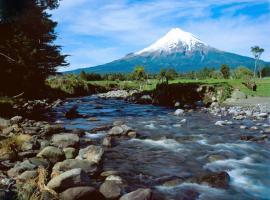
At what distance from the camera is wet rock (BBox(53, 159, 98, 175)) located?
12.2 meters

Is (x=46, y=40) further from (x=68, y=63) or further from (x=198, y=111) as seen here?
(x=198, y=111)

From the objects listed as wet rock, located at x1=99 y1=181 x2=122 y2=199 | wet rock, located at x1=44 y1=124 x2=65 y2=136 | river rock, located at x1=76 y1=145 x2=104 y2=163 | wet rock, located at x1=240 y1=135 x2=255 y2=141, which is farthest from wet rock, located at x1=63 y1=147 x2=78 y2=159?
wet rock, located at x1=240 y1=135 x2=255 y2=141

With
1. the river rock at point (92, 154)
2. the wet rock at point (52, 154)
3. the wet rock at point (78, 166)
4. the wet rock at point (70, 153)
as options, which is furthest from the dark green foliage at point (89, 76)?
the wet rock at point (78, 166)

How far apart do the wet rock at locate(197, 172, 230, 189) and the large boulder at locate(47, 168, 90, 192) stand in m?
3.68

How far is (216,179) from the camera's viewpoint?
11781mm

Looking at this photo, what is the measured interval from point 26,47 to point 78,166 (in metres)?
23.2

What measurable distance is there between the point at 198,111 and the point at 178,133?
45.6ft

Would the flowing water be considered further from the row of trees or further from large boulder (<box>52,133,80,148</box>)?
the row of trees

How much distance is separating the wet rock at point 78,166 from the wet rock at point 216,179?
3.48 m

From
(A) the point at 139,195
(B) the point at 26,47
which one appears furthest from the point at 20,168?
(B) the point at 26,47

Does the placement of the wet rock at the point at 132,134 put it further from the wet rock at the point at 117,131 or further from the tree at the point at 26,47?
the tree at the point at 26,47

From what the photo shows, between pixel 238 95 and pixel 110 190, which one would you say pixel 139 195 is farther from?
pixel 238 95


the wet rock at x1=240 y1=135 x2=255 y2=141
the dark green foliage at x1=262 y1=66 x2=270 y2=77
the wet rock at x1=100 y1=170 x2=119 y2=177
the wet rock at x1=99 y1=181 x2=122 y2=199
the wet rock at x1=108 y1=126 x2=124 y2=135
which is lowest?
the dark green foliage at x1=262 y1=66 x2=270 y2=77

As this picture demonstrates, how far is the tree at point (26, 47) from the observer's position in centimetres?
2993
